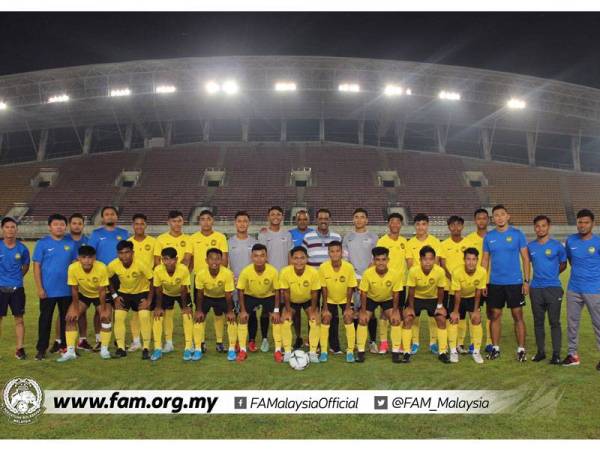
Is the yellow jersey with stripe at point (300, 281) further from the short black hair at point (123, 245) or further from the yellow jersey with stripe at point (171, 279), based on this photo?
the short black hair at point (123, 245)

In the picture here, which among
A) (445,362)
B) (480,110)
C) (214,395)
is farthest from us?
(480,110)

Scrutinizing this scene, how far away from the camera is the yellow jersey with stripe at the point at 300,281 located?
6008 millimetres

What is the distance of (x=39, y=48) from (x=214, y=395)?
32.1 m

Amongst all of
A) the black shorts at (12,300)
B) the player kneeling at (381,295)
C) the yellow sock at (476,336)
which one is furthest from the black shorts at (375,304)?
the black shorts at (12,300)

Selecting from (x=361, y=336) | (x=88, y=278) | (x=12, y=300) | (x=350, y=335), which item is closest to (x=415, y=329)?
(x=361, y=336)

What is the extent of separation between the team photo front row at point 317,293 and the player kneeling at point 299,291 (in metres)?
0.01

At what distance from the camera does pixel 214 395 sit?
4402mm

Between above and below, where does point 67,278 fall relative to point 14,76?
below

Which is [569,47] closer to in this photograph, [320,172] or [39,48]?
[320,172]

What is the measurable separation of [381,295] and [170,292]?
2.86 meters

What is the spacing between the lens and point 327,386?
4793 millimetres

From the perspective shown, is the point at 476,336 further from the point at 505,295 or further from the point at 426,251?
the point at 426,251

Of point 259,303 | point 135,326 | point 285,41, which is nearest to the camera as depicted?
point 259,303

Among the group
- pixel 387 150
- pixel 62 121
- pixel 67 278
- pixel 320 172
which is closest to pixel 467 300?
pixel 67 278
